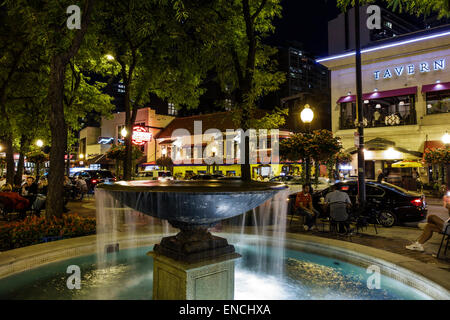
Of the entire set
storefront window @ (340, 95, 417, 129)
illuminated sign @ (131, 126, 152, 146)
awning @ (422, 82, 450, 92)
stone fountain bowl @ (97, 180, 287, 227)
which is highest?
awning @ (422, 82, 450, 92)

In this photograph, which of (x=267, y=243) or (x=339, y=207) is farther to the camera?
(x=339, y=207)

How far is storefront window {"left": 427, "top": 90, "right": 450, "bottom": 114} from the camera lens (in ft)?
75.2

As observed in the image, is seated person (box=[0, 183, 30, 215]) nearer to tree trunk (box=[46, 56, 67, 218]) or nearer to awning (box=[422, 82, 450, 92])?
tree trunk (box=[46, 56, 67, 218])

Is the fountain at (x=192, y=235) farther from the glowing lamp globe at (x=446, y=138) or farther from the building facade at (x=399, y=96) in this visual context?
the building facade at (x=399, y=96)

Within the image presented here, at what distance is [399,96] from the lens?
2500 centimetres

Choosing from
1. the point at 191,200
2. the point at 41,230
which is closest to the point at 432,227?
the point at 191,200

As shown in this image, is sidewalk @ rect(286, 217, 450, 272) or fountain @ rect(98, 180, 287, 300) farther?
sidewalk @ rect(286, 217, 450, 272)

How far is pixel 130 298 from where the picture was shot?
14.1 ft

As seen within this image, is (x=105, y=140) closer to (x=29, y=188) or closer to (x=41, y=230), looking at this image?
(x=29, y=188)

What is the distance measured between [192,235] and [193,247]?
0.86ft

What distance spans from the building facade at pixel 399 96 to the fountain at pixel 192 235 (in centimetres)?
2451

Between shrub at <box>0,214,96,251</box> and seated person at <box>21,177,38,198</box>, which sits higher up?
seated person at <box>21,177,38,198</box>

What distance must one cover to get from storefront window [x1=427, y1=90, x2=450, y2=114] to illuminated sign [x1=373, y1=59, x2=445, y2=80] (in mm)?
1879

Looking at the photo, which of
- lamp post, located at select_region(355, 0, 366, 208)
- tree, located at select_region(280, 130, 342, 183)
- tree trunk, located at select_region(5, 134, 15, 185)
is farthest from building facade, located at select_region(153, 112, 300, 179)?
lamp post, located at select_region(355, 0, 366, 208)
